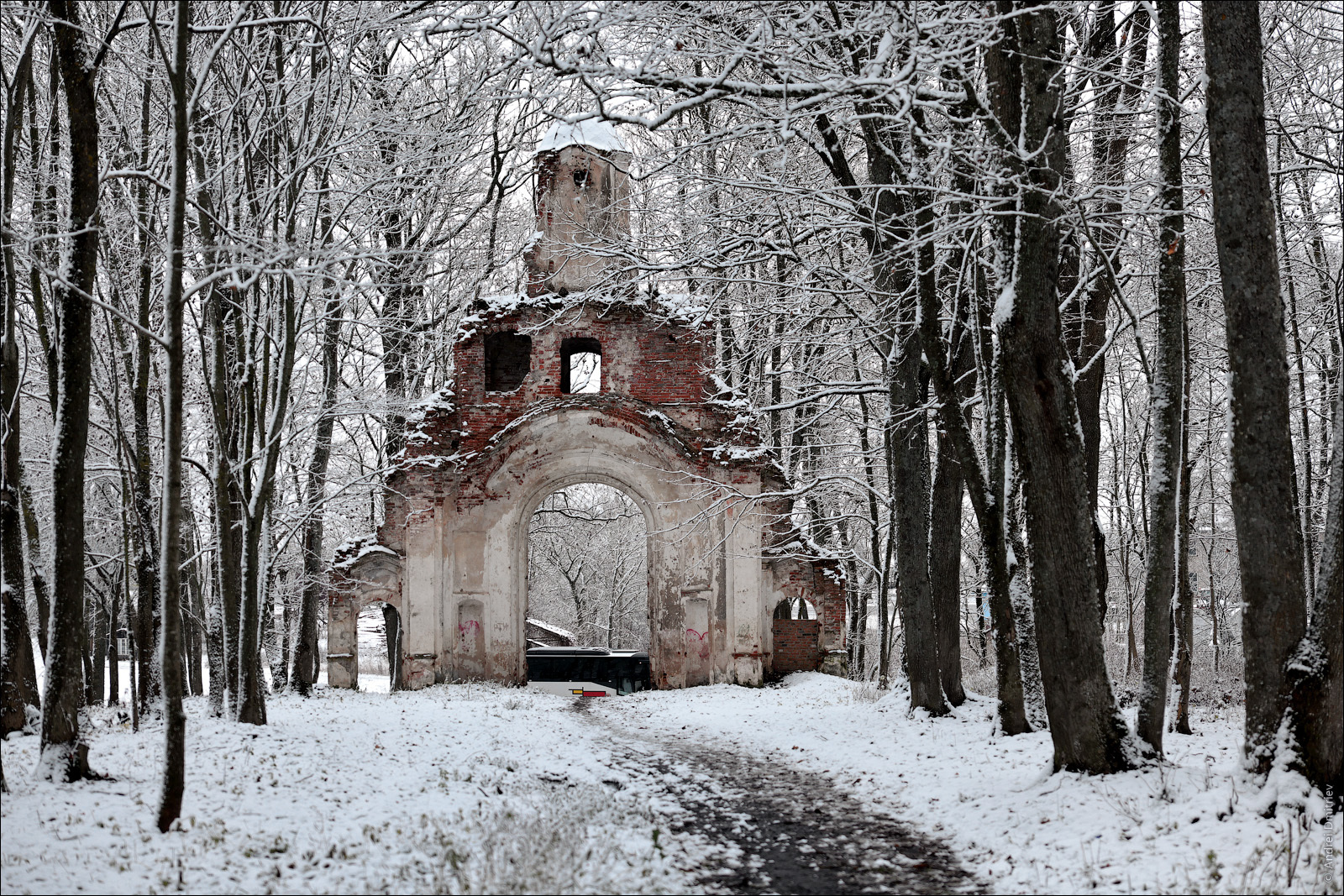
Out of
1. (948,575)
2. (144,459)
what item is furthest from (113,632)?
(948,575)

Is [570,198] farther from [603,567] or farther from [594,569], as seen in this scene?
[603,567]

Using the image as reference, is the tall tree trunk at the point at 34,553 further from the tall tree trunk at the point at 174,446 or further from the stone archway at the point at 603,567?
the stone archway at the point at 603,567

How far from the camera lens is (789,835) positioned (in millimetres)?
7434

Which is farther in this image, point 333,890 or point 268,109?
point 268,109

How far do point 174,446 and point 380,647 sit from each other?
115ft

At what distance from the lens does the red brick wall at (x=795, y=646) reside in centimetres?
2005

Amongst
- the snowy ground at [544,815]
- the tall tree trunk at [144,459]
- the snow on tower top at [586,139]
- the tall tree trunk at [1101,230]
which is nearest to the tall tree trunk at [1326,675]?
the snowy ground at [544,815]

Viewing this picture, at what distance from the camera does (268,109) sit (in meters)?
9.83

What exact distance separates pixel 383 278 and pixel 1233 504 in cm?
1393

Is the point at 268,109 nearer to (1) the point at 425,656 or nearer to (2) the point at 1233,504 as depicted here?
(2) the point at 1233,504

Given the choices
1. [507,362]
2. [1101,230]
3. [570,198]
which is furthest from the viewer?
[507,362]

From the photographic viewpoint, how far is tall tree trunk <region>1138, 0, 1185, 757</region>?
7480 millimetres

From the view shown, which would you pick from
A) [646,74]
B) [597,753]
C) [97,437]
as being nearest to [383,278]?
[97,437]

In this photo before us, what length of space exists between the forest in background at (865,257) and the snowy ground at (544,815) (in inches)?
20.4
